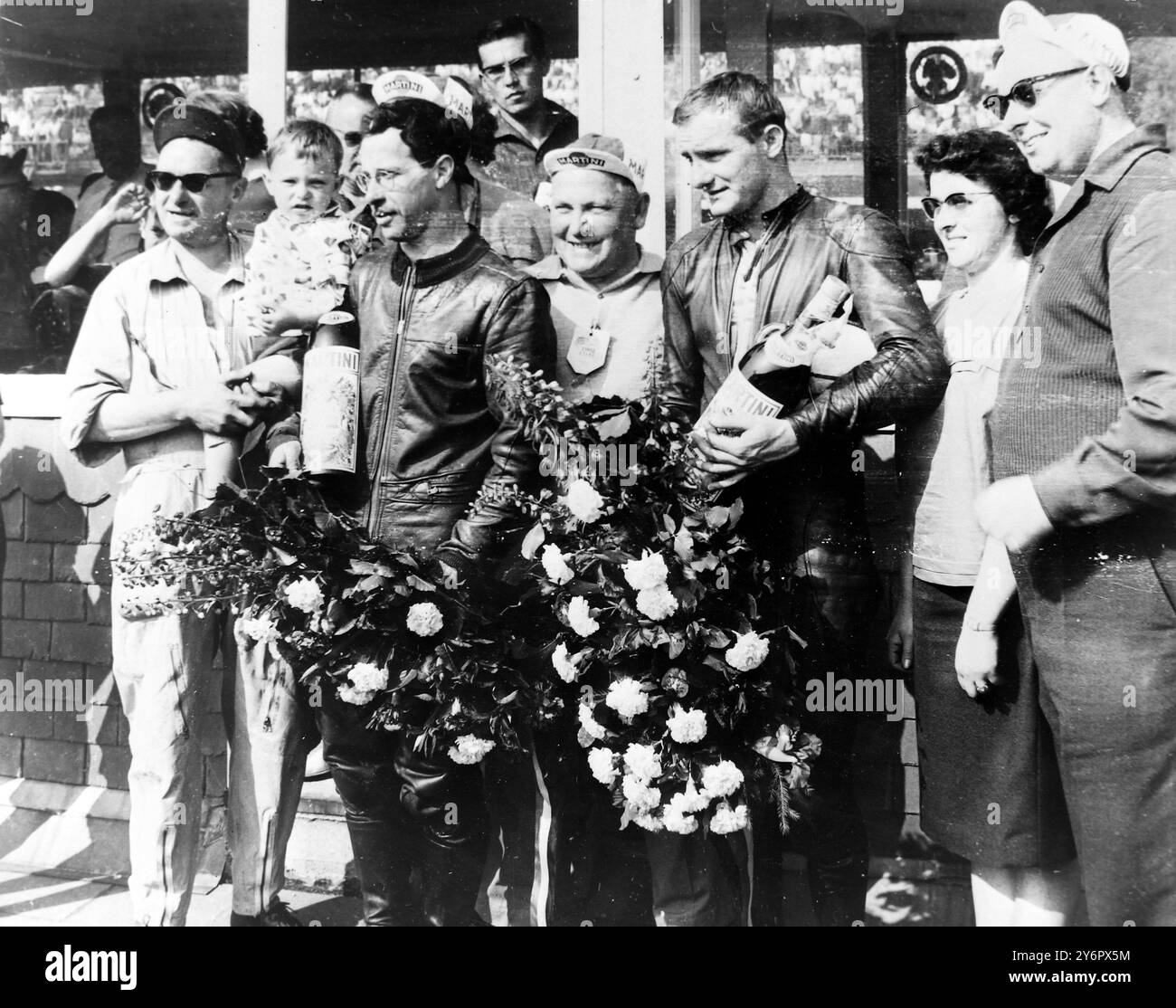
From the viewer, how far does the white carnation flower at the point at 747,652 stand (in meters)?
2.83

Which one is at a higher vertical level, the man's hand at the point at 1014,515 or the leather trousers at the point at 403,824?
the man's hand at the point at 1014,515

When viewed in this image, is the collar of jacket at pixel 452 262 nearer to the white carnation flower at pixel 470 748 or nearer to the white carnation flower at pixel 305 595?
the white carnation flower at pixel 305 595

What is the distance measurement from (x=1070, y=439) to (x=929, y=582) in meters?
0.51

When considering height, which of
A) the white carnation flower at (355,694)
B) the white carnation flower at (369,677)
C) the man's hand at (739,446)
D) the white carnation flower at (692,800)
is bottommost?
the white carnation flower at (692,800)

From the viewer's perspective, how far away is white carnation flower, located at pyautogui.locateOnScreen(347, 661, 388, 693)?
9.82ft

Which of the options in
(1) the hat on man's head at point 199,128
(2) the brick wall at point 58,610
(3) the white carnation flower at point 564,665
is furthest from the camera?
(2) the brick wall at point 58,610

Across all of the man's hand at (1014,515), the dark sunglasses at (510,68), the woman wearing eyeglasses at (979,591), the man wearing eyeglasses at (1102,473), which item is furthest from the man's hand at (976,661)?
the dark sunglasses at (510,68)

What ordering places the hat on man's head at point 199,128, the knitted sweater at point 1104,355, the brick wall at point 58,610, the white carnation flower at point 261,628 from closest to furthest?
1. the knitted sweater at point 1104,355
2. the white carnation flower at point 261,628
3. the hat on man's head at point 199,128
4. the brick wall at point 58,610

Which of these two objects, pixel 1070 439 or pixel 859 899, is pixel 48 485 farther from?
pixel 1070 439

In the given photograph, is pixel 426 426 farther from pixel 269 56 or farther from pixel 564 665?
pixel 269 56

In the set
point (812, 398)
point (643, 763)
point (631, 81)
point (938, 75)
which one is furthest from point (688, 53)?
point (643, 763)

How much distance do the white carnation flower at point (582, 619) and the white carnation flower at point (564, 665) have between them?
3.6 inches

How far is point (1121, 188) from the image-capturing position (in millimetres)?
2793

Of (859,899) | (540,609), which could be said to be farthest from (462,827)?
(859,899)
